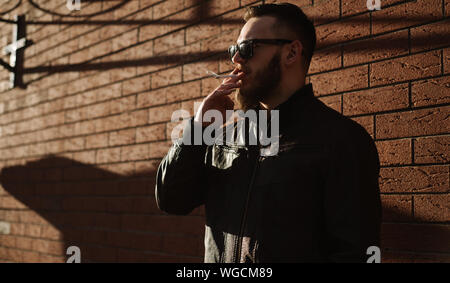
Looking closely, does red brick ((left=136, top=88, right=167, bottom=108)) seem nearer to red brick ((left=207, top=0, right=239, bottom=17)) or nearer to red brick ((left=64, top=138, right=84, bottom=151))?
red brick ((left=207, top=0, right=239, bottom=17))

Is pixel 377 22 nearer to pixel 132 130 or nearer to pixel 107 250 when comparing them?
pixel 132 130

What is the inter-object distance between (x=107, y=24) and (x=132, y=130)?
1.05 meters

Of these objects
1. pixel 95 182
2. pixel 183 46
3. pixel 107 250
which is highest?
pixel 183 46

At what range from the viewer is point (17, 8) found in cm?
522

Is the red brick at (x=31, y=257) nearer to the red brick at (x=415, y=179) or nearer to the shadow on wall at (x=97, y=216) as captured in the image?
the shadow on wall at (x=97, y=216)

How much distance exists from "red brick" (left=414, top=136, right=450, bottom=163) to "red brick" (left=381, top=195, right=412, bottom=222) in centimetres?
20

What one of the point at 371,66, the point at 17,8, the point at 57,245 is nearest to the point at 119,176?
the point at 57,245

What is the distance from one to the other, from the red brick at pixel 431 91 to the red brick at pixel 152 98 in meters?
1.86

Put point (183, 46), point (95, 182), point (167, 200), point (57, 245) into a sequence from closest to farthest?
point (167, 200), point (183, 46), point (95, 182), point (57, 245)

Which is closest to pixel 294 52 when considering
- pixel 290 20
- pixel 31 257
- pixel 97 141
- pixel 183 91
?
pixel 290 20

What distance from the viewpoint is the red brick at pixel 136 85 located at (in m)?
3.63

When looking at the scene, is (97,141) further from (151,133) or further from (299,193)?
(299,193)

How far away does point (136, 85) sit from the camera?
3.72 metres

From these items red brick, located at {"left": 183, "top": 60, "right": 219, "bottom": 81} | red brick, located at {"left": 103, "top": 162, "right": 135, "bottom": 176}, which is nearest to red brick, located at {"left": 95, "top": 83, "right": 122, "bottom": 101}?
red brick, located at {"left": 103, "top": 162, "right": 135, "bottom": 176}
